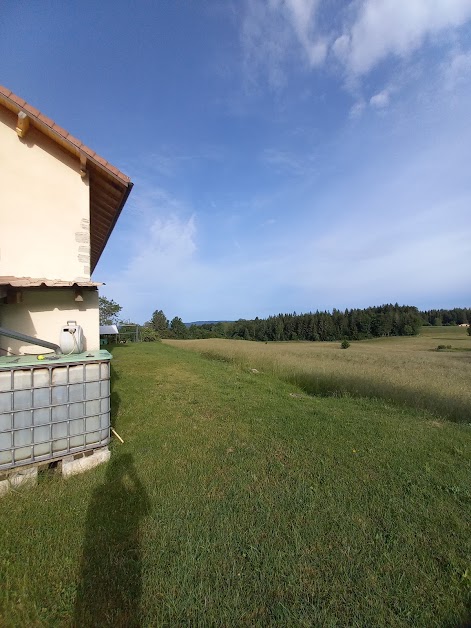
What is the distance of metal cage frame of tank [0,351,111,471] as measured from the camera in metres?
3.44

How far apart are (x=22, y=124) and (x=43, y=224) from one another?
161 centimetres

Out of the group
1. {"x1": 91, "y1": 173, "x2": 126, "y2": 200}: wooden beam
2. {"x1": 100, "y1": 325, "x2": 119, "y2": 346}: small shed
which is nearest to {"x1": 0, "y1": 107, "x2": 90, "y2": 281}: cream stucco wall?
{"x1": 91, "y1": 173, "x2": 126, "y2": 200}: wooden beam

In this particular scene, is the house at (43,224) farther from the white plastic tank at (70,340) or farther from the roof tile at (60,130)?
the white plastic tank at (70,340)

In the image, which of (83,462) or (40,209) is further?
(40,209)

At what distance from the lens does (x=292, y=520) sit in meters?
3.07

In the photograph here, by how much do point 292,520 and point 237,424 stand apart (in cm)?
312

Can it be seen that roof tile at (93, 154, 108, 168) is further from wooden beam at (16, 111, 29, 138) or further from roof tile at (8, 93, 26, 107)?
roof tile at (8, 93, 26, 107)

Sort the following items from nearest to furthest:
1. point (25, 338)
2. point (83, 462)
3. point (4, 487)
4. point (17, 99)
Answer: point (4, 487), point (25, 338), point (83, 462), point (17, 99)

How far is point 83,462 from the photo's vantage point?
401cm

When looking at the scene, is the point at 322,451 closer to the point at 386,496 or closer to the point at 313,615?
the point at 386,496

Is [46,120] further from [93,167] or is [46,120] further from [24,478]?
[24,478]

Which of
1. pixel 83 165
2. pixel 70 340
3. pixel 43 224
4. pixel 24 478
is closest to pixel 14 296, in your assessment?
pixel 70 340

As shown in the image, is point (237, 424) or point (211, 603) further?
point (237, 424)

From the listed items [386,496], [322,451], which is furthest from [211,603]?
[322,451]
